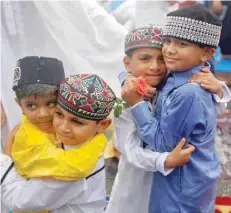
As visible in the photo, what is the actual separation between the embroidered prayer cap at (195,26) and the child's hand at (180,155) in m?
0.41

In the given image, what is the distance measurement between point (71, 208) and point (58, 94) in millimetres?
457

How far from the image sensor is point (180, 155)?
162cm

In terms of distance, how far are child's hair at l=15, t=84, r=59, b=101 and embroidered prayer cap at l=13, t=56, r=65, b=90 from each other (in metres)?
0.01

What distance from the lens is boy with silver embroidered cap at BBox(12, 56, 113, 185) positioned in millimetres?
1447

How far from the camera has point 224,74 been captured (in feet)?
18.4

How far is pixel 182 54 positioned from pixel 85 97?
45 cm

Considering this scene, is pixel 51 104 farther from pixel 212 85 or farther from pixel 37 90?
pixel 212 85

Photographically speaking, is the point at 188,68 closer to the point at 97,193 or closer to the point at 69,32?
the point at 97,193

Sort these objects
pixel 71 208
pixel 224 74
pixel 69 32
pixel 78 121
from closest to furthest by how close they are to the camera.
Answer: pixel 78 121 < pixel 71 208 < pixel 69 32 < pixel 224 74

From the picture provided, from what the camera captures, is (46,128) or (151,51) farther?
(151,51)

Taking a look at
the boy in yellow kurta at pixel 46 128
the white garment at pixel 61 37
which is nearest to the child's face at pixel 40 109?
the boy in yellow kurta at pixel 46 128

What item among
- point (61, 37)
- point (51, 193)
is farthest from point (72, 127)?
point (61, 37)

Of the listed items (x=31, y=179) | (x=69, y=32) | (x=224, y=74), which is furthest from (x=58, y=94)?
(x=224, y=74)

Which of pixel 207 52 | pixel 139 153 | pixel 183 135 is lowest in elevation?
pixel 139 153
